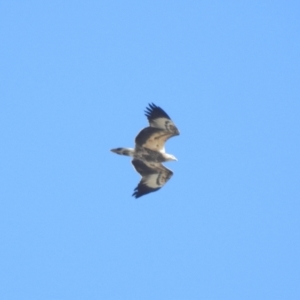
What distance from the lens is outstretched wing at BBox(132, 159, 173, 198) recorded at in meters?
59.8

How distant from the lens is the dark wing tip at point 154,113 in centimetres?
5903

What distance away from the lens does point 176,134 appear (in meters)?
59.5

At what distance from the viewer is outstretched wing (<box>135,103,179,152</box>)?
59.1m

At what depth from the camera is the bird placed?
5909 centimetres

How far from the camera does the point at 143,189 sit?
60.0m

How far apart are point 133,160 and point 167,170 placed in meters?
1.23

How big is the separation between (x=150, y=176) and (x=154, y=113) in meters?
2.30

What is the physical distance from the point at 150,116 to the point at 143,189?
2628mm

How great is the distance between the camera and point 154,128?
59.2 metres

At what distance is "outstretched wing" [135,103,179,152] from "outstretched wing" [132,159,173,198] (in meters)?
0.82

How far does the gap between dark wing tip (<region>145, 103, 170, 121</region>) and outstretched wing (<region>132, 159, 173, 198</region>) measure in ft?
5.66

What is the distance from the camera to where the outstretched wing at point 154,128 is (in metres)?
59.1

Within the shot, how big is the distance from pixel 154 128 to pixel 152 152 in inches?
34.0

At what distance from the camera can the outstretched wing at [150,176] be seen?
5984cm
